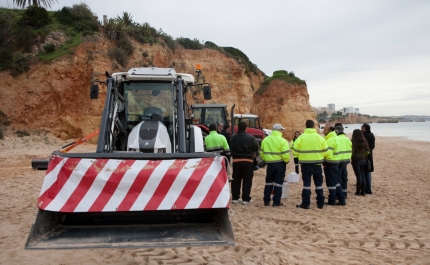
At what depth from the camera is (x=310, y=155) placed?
8148mm

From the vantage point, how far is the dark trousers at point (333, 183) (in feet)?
28.1

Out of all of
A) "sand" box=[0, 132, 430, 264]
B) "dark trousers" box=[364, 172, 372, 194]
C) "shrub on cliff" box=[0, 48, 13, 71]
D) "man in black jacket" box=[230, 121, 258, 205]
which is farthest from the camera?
"shrub on cliff" box=[0, 48, 13, 71]

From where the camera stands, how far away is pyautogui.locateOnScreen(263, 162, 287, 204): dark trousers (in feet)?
27.3

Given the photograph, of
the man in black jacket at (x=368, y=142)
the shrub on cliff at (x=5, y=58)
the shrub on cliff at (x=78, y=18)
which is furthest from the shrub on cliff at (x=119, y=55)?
the man in black jacket at (x=368, y=142)

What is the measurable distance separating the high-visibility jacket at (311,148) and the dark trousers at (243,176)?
3.79ft

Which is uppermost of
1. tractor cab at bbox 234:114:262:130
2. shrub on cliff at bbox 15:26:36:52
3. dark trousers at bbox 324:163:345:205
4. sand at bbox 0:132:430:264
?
shrub on cliff at bbox 15:26:36:52

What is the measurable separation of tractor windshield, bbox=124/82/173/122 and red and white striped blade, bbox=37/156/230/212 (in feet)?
10.4

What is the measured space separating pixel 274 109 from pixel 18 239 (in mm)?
29478

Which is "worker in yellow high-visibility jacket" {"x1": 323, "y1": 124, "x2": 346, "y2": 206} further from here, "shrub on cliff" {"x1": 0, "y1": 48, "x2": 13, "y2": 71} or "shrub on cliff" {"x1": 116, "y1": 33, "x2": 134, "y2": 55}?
"shrub on cliff" {"x1": 116, "y1": 33, "x2": 134, "y2": 55}

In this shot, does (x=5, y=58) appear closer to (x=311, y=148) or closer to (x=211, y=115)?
(x=211, y=115)

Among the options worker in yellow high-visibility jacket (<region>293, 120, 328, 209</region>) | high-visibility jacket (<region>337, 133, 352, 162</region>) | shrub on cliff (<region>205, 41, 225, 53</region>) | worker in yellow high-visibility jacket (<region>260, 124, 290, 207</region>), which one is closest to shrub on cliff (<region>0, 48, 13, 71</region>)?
worker in yellow high-visibility jacket (<region>260, 124, 290, 207</region>)

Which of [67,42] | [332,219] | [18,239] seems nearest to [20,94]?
[67,42]

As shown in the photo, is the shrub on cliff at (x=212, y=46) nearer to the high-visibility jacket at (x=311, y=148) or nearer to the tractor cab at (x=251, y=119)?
the tractor cab at (x=251, y=119)

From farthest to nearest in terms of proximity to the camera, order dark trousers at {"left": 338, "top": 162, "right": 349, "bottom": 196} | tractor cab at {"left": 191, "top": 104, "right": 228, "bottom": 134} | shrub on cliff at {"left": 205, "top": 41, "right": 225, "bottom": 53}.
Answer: shrub on cliff at {"left": 205, "top": 41, "right": 225, "bottom": 53}, tractor cab at {"left": 191, "top": 104, "right": 228, "bottom": 134}, dark trousers at {"left": 338, "top": 162, "right": 349, "bottom": 196}
